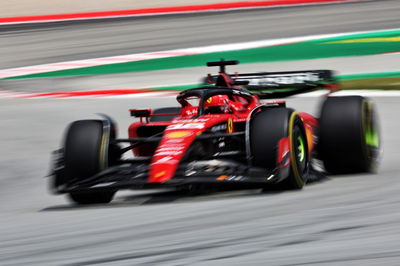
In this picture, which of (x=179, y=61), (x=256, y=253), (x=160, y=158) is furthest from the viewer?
(x=179, y=61)

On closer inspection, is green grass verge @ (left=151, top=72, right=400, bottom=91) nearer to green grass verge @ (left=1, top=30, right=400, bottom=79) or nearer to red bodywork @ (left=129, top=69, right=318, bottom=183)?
green grass verge @ (left=1, top=30, right=400, bottom=79)

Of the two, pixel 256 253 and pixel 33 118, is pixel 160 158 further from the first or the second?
pixel 33 118

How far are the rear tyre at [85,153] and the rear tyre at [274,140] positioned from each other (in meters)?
1.37

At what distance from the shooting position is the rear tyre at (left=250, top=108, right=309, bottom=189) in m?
6.71

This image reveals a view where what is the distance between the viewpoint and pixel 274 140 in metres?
6.73

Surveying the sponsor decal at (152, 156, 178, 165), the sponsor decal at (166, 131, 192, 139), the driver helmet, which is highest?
the driver helmet

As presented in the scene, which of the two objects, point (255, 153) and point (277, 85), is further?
point (277, 85)

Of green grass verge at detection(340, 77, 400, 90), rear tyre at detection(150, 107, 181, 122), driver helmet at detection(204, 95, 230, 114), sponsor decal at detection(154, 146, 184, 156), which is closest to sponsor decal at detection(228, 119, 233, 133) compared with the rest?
driver helmet at detection(204, 95, 230, 114)

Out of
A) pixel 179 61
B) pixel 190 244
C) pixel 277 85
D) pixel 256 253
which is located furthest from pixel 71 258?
pixel 179 61

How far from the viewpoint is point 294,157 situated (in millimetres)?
6809

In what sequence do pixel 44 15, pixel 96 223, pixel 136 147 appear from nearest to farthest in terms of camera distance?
pixel 96 223 < pixel 136 147 < pixel 44 15

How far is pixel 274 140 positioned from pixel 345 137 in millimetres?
1297

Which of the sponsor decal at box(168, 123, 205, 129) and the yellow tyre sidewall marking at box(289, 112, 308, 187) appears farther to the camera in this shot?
the sponsor decal at box(168, 123, 205, 129)

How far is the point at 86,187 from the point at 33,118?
5.95m
